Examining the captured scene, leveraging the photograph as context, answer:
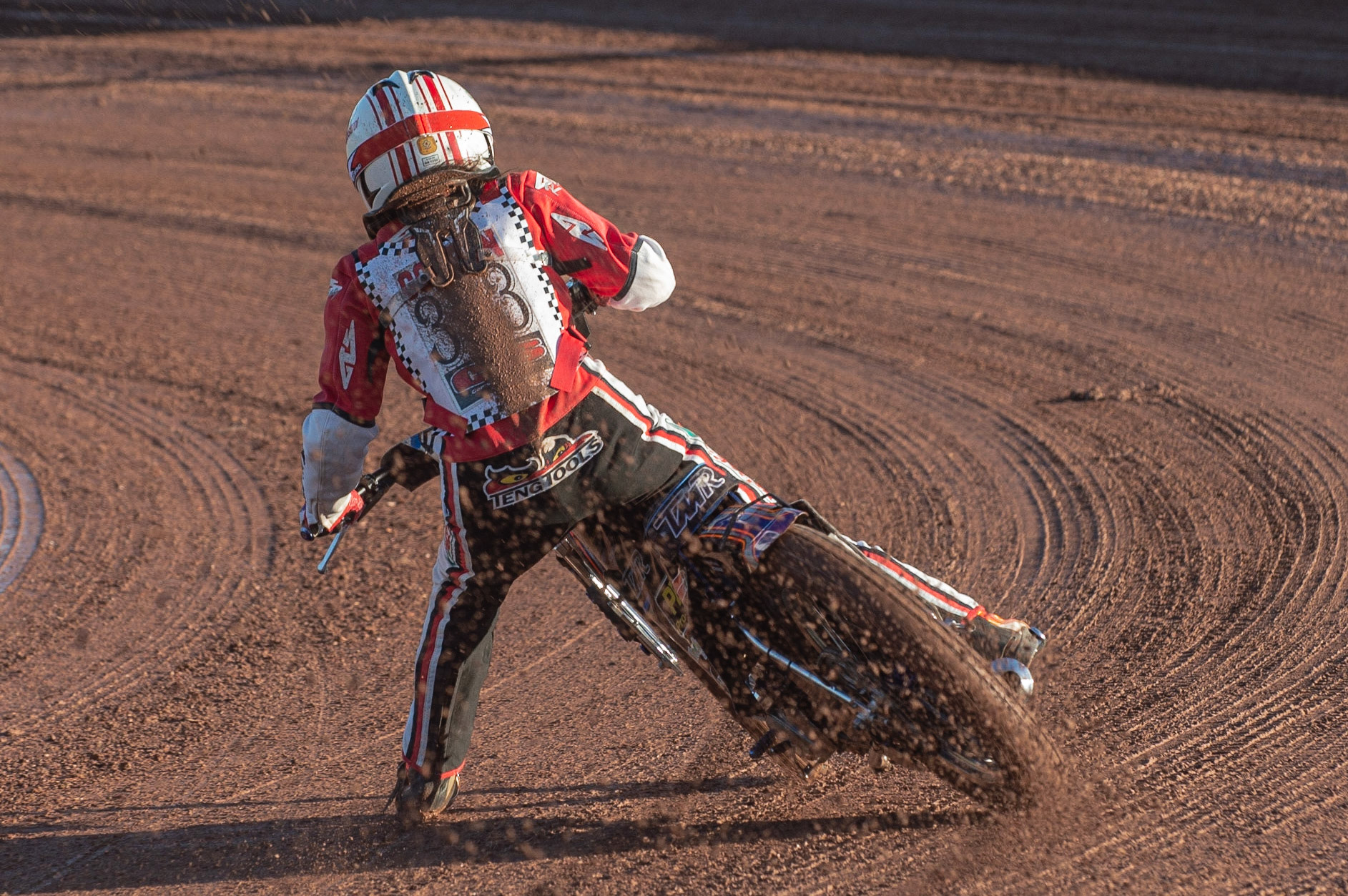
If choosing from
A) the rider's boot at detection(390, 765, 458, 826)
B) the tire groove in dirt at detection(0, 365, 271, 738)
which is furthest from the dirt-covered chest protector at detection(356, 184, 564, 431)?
the tire groove in dirt at detection(0, 365, 271, 738)

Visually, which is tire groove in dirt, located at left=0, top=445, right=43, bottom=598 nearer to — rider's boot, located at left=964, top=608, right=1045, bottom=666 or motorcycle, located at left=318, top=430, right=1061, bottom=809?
motorcycle, located at left=318, top=430, right=1061, bottom=809

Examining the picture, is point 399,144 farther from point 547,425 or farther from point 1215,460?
point 1215,460

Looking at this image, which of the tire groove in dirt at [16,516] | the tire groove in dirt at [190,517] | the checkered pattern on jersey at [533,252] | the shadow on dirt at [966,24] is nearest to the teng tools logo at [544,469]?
the checkered pattern on jersey at [533,252]

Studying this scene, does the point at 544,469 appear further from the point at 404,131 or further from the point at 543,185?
the point at 404,131

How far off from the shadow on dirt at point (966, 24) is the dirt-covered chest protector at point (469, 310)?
12.3m

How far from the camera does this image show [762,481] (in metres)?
5.82

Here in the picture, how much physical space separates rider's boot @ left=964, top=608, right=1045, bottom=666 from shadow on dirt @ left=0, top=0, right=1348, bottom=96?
11.9 m

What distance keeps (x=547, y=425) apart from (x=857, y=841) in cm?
138

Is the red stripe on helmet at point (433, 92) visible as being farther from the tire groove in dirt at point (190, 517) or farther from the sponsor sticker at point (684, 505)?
the tire groove in dirt at point (190, 517)

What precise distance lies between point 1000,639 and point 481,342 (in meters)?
1.56

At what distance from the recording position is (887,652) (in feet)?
9.85

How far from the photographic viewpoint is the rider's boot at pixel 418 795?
3.62m

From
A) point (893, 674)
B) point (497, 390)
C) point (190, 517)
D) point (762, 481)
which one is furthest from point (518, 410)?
point (190, 517)

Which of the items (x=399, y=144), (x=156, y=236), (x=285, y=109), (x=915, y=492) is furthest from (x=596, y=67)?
(x=399, y=144)
